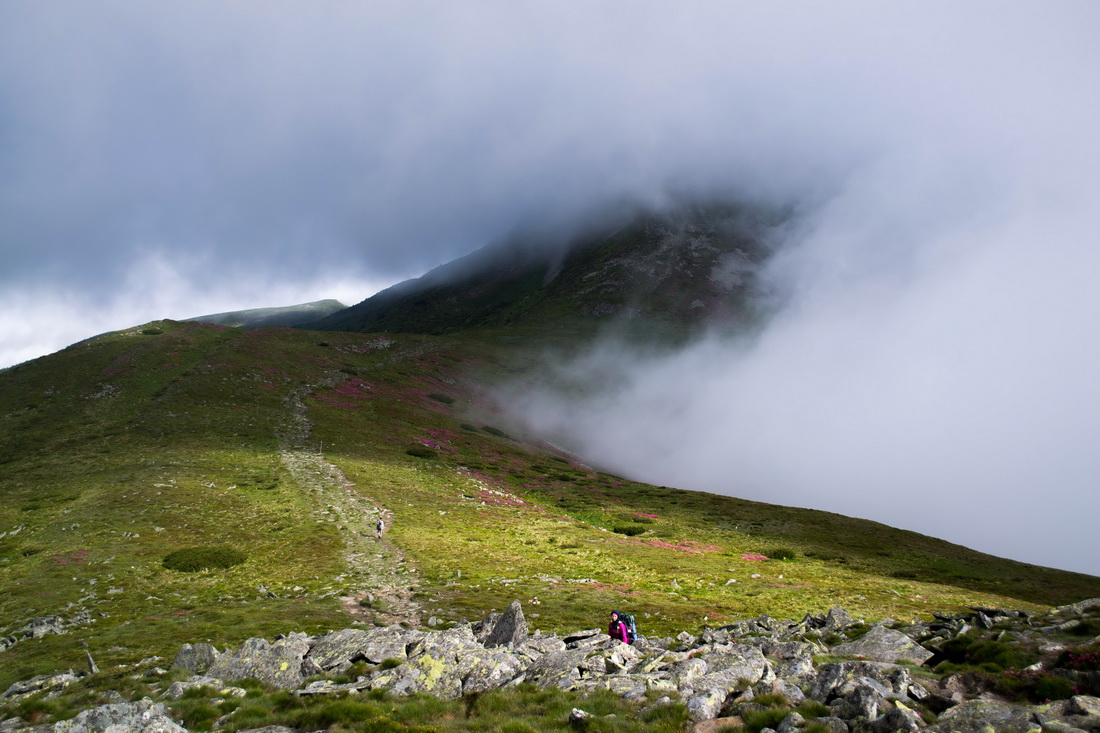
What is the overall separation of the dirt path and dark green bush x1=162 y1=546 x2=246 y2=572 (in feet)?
21.4

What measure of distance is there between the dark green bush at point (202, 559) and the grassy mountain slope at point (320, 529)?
644mm

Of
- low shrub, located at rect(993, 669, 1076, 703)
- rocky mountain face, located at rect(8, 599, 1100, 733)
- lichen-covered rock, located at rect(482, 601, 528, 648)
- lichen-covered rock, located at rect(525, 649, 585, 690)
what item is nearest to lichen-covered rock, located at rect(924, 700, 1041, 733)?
rocky mountain face, located at rect(8, 599, 1100, 733)

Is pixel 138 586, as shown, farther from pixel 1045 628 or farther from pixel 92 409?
pixel 92 409

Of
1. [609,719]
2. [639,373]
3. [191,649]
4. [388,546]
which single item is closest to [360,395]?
[388,546]

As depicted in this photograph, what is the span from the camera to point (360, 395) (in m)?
84.2

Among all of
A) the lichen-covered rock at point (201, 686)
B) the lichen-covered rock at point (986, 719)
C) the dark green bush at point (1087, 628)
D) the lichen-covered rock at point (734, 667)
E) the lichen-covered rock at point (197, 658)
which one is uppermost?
the dark green bush at point (1087, 628)

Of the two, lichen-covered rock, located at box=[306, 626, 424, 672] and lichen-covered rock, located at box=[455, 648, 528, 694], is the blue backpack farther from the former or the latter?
lichen-covered rock, located at box=[306, 626, 424, 672]

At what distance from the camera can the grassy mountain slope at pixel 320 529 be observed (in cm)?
2478

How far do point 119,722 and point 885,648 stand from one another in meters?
21.9

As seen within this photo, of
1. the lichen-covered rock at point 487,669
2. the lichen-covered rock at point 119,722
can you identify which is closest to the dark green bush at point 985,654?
the lichen-covered rock at point 487,669

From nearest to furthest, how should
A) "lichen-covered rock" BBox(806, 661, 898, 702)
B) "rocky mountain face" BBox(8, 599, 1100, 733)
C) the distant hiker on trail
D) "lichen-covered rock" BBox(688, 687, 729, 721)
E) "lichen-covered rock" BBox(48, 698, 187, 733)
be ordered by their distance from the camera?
"rocky mountain face" BBox(8, 599, 1100, 733) < "lichen-covered rock" BBox(48, 698, 187, 733) < "lichen-covered rock" BBox(688, 687, 729, 721) < "lichen-covered rock" BBox(806, 661, 898, 702) < the distant hiker on trail

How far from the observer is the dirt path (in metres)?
24.9

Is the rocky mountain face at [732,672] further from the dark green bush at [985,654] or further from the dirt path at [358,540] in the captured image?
the dirt path at [358,540]

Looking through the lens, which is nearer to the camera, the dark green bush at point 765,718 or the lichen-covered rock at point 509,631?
the dark green bush at point 765,718
